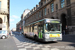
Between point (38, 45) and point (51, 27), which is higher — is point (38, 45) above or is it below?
below

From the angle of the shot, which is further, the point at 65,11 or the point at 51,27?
the point at 65,11

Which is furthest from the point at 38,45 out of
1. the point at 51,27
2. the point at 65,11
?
the point at 65,11

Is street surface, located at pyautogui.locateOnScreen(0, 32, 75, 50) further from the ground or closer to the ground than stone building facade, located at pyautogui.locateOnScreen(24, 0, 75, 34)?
closer to the ground

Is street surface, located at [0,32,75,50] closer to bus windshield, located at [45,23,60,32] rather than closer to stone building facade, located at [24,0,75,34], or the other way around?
bus windshield, located at [45,23,60,32]

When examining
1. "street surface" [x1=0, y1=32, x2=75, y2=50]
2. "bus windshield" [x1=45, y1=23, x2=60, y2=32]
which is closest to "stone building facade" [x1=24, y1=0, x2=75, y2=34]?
"street surface" [x1=0, y1=32, x2=75, y2=50]

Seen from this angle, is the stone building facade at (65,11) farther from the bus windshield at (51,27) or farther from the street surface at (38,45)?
the bus windshield at (51,27)

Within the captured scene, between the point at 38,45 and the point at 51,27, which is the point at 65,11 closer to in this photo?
the point at 51,27

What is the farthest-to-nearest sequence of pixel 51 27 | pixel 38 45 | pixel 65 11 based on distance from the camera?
pixel 65 11, pixel 51 27, pixel 38 45

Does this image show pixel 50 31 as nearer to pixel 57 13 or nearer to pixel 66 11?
pixel 66 11

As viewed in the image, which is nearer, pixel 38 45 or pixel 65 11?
pixel 38 45

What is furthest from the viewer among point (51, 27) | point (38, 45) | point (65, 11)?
point (65, 11)

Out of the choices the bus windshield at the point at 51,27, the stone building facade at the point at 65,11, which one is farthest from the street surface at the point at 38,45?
the stone building facade at the point at 65,11

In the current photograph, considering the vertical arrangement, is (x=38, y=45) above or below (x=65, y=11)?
below

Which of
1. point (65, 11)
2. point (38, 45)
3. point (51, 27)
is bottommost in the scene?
point (38, 45)
